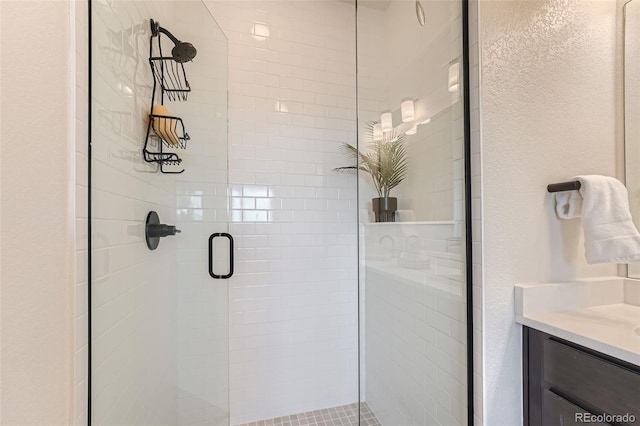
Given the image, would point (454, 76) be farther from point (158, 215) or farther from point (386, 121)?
point (158, 215)

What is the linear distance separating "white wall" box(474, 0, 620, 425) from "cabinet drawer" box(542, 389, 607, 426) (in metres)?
0.09

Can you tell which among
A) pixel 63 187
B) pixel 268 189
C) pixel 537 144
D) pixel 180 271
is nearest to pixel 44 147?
pixel 63 187

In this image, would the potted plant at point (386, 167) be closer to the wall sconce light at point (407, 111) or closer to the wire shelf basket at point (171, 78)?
the wall sconce light at point (407, 111)

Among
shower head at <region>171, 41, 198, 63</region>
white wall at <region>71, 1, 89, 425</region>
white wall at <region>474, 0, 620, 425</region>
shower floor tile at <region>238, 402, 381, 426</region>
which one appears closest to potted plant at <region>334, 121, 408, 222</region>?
white wall at <region>474, 0, 620, 425</region>

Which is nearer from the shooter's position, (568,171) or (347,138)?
(568,171)

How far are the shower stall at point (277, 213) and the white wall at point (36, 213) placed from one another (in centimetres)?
9

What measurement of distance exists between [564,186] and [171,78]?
1.86 m

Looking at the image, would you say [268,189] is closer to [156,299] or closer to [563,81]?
[156,299]

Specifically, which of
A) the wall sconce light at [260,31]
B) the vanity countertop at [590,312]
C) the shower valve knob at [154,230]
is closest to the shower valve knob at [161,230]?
the shower valve knob at [154,230]

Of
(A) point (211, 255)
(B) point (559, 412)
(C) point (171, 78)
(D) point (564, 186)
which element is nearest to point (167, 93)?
(C) point (171, 78)

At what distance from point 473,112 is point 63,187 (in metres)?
1.36

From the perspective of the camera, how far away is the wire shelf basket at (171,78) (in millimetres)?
1362

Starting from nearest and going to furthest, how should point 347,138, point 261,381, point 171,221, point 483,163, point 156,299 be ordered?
point 483,163
point 156,299
point 171,221
point 261,381
point 347,138

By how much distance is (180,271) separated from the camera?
157 cm
